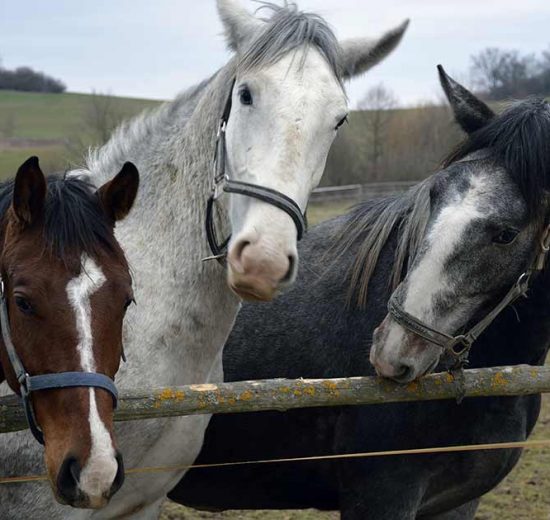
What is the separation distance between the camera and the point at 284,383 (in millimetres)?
2854

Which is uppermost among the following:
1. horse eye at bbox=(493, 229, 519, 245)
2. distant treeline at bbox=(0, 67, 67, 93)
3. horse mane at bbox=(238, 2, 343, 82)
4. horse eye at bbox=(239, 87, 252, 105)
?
horse mane at bbox=(238, 2, 343, 82)

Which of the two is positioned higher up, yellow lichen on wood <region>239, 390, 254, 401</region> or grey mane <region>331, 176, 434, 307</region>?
grey mane <region>331, 176, 434, 307</region>

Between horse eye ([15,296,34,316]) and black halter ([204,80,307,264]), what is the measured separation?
87 cm

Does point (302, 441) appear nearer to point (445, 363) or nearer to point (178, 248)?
point (445, 363)

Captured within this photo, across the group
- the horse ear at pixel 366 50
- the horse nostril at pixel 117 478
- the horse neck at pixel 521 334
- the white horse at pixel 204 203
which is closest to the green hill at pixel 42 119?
the white horse at pixel 204 203

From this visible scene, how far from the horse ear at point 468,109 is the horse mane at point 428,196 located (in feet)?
0.28

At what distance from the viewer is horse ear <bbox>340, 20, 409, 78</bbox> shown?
3.24 m

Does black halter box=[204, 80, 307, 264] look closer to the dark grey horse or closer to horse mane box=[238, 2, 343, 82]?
horse mane box=[238, 2, 343, 82]

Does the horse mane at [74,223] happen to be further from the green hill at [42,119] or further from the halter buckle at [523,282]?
the green hill at [42,119]

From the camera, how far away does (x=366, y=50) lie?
3.28m

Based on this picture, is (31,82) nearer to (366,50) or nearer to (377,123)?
(377,123)

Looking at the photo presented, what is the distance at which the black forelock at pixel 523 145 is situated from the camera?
2.97m

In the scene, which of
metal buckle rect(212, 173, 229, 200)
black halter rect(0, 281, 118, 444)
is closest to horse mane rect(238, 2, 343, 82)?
metal buckle rect(212, 173, 229, 200)

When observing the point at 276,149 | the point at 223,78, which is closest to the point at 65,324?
the point at 276,149
